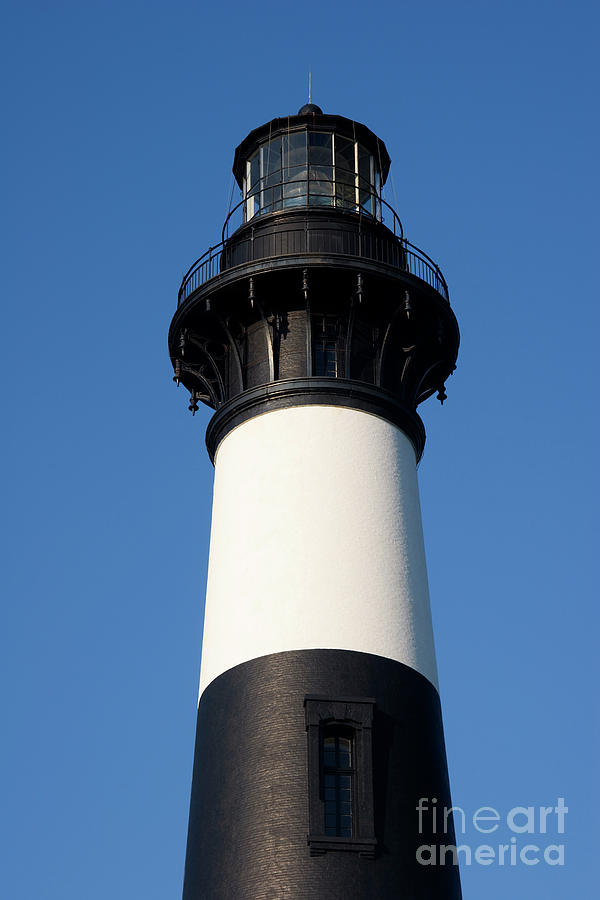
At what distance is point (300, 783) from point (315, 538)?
4763 millimetres

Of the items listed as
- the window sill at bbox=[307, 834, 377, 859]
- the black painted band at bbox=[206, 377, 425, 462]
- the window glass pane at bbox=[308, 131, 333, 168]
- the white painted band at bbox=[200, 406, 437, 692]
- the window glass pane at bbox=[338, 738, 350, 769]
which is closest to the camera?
the window sill at bbox=[307, 834, 377, 859]

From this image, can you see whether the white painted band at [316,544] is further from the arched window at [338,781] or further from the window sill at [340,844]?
the window sill at [340,844]

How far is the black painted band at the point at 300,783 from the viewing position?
22594mm

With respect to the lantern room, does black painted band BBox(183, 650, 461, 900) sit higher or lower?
lower

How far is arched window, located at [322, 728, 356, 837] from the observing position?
913 inches

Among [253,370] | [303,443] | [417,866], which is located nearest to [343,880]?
[417,866]

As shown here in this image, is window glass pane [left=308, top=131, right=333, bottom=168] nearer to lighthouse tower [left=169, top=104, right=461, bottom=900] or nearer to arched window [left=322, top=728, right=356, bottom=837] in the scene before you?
lighthouse tower [left=169, top=104, right=461, bottom=900]

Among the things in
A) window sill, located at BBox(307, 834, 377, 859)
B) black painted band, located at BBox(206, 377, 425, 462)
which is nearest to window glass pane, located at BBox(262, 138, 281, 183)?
black painted band, located at BBox(206, 377, 425, 462)

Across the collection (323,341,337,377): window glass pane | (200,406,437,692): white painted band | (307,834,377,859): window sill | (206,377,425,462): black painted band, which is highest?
(323,341,337,377): window glass pane

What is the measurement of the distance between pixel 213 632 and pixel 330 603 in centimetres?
255

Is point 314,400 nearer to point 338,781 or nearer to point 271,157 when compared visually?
point 271,157

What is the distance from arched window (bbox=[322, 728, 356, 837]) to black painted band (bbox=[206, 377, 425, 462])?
682cm

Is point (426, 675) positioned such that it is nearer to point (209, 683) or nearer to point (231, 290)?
point (209, 683)

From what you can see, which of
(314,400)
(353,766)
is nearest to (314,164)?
(314,400)
